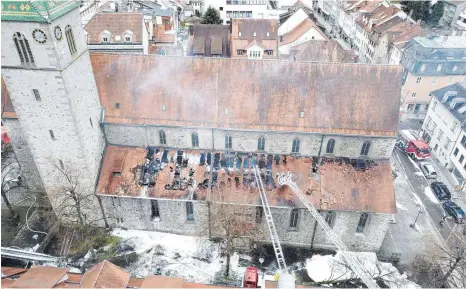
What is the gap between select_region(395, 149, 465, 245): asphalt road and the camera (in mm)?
45281

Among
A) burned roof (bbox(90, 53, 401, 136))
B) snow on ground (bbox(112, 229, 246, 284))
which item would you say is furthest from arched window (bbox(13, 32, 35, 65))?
snow on ground (bbox(112, 229, 246, 284))

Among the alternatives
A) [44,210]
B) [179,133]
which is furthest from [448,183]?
[44,210]

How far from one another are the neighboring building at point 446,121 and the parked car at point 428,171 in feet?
11.0

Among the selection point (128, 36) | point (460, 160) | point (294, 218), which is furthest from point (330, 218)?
point (128, 36)

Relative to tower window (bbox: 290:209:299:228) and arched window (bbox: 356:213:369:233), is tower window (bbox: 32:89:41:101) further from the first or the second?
arched window (bbox: 356:213:369:233)

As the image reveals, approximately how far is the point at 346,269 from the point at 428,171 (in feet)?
78.5

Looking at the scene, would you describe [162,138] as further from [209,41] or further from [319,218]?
[209,41]

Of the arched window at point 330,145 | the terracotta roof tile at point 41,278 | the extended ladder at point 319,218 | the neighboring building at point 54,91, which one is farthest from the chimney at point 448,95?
the terracotta roof tile at point 41,278

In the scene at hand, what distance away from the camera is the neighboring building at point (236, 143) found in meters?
38.8

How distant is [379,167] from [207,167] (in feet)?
60.5

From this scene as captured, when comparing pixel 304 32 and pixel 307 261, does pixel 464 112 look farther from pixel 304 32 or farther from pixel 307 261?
pixel 304 32

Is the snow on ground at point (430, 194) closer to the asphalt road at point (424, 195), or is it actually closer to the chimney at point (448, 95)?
the asphalt road at point (424, 195)

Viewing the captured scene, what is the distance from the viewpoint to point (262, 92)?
39938 millimetres

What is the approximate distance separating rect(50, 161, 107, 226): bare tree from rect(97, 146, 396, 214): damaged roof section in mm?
1974
